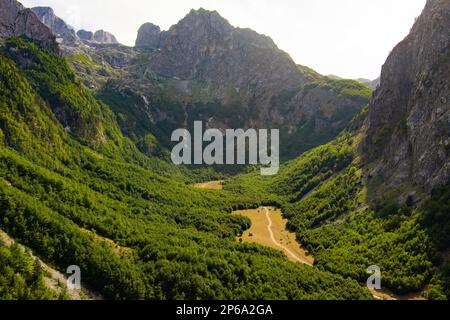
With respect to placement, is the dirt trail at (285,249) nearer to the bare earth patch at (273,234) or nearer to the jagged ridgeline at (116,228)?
the bare earth patch at (273,234)

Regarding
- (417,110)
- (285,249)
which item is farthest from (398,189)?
(285,249)

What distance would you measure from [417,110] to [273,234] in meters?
74.8

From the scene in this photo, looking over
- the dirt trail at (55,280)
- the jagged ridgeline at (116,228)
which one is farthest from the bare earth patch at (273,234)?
the dirt trail at (55,280)

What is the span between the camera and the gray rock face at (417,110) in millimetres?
118312

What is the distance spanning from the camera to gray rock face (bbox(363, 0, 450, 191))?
118 meters

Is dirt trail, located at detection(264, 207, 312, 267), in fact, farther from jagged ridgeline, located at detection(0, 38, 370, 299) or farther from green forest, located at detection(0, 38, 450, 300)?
jagged ridgeline, located at detection(0, 38, 370, 299)

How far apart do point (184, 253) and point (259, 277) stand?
872 inches

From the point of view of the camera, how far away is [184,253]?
102 metres

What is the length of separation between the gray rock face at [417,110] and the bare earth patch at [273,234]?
43.8 m

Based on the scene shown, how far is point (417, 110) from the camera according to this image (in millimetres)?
136125

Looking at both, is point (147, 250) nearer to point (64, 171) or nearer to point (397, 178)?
point (64, 171)

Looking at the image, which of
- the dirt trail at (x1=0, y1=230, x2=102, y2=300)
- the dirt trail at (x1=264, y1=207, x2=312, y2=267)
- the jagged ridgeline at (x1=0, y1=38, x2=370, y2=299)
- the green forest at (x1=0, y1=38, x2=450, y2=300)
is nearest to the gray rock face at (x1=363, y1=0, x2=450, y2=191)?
the green forest at (x1=0, y1=38, x2=450, y2=300)
